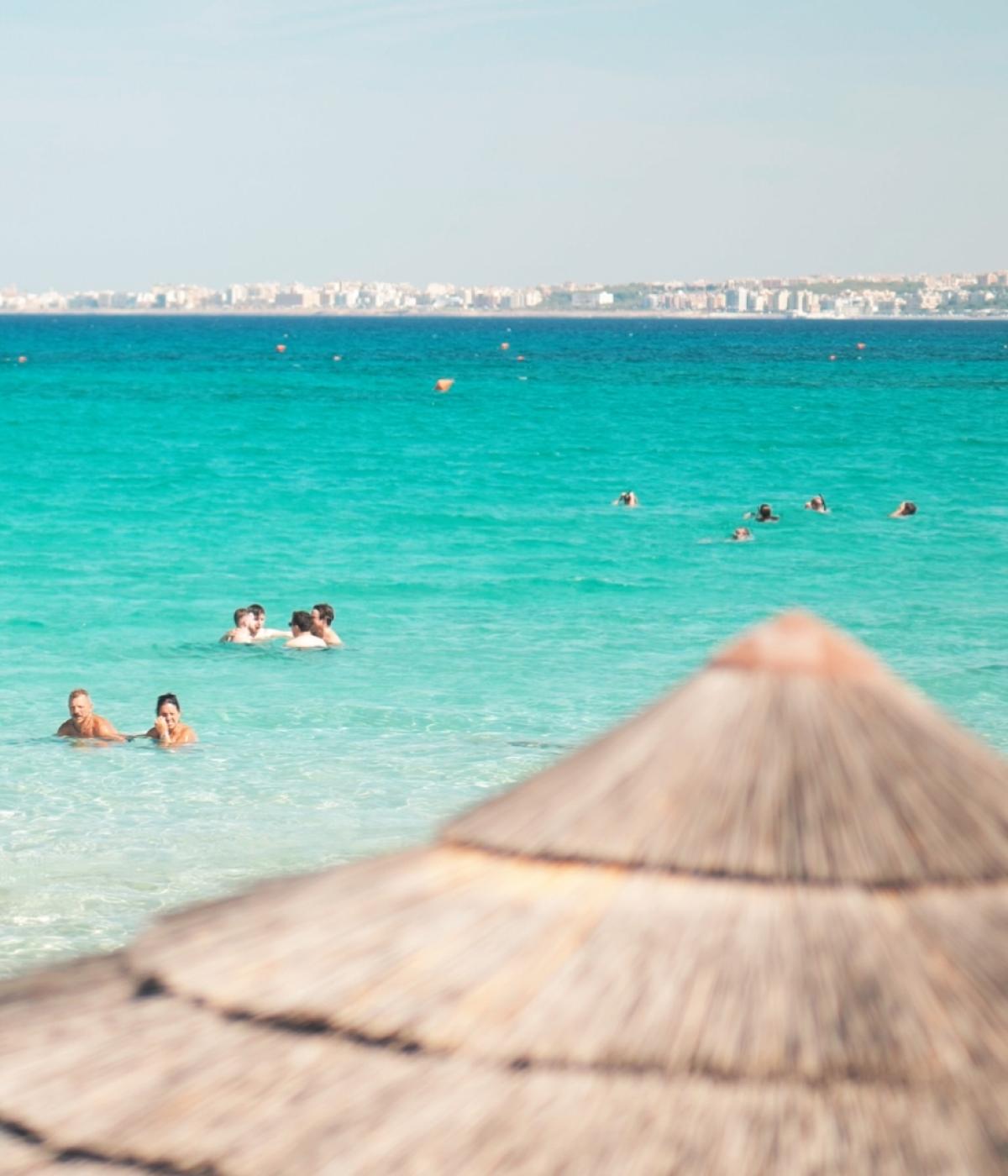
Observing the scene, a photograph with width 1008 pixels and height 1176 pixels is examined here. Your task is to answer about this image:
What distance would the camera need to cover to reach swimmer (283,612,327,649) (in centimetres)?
1988

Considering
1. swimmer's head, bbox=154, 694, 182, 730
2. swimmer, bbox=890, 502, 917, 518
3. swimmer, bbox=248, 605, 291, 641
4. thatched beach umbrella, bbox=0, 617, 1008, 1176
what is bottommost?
swimmer's head, bbox=154, 694, 182, 730

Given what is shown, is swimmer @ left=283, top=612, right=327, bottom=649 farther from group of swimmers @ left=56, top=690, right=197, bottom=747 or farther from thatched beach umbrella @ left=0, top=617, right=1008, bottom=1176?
thatched beach umbrella @ left=0, top=617, right=1008, bottom=1176

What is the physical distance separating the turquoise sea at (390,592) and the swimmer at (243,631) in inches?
23.3

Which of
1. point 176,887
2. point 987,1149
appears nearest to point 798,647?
point 987,1149

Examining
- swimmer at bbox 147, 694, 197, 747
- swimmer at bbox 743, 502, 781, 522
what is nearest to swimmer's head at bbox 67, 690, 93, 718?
swimmer at bbox 147, 694, 197, 747

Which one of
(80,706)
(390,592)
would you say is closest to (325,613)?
(390,592)

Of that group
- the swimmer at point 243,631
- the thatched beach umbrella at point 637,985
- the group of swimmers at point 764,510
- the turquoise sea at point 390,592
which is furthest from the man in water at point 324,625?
the thatched beach umbrella at point 637,985

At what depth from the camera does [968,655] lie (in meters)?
20.4

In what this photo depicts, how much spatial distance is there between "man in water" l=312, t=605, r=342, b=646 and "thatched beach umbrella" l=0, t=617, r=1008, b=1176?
17221 millimetres

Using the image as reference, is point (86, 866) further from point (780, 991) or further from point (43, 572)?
point (43, 572)

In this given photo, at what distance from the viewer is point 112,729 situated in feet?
51.4

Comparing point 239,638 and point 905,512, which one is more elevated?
point 905,512

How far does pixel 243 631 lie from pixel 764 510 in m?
14.7

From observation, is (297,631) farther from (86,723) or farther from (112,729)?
(86,723)
